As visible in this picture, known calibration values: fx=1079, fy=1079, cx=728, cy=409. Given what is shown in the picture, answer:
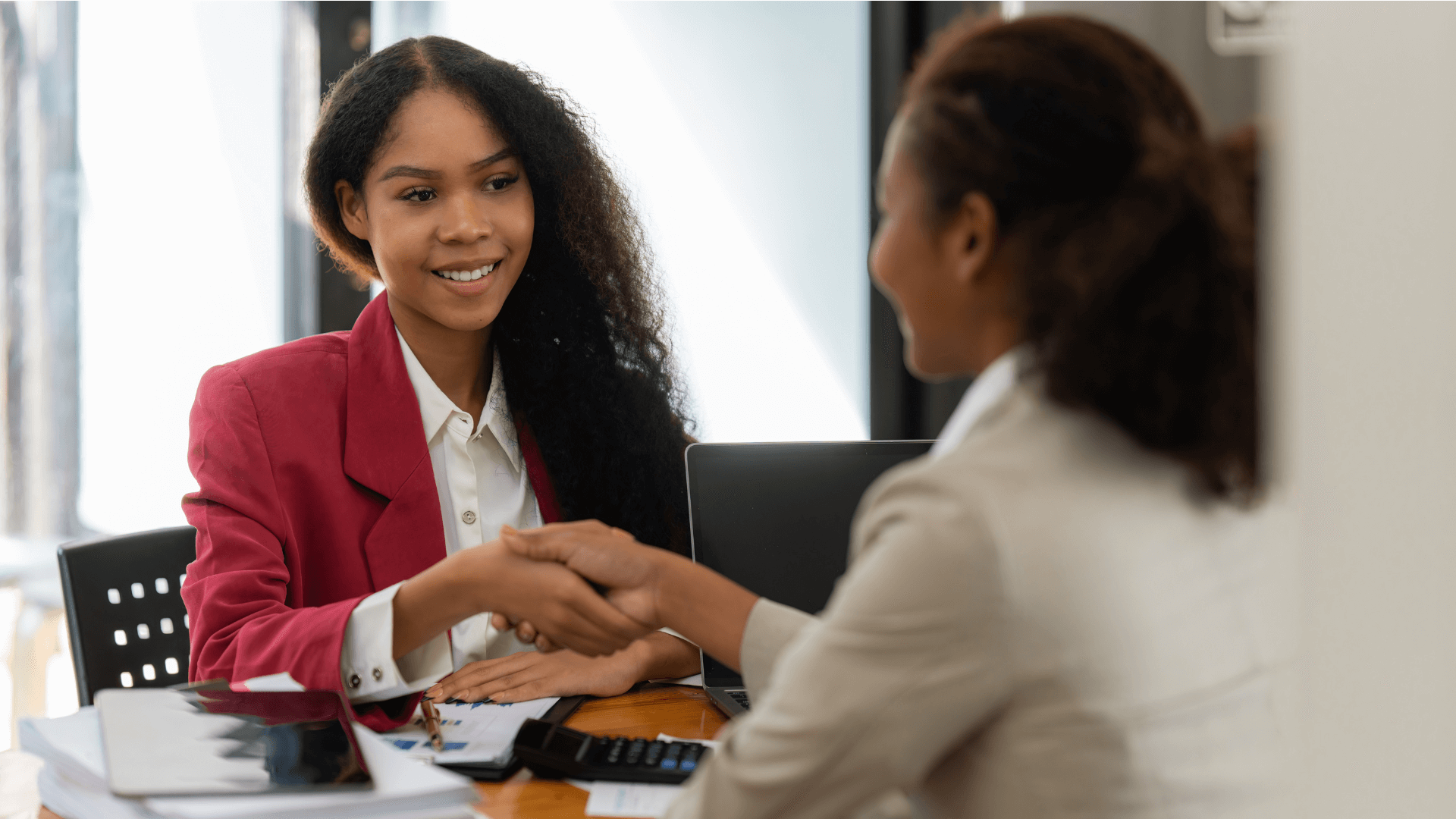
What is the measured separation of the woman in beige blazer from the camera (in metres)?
0.61

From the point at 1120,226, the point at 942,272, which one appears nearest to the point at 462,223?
the point at 942,272

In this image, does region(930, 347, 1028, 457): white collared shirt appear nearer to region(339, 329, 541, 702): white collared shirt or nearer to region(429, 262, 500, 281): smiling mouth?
region(339, 329, 541, 702): white collared shirt

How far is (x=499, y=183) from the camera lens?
1.63 metres

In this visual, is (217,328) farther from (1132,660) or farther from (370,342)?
(1132,660)

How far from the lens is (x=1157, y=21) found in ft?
5.55

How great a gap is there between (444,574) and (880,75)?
217 cm

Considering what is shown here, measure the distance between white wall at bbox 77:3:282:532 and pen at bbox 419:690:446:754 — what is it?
1895mm

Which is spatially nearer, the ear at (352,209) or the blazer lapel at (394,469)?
the blazer lapel at (394,469)

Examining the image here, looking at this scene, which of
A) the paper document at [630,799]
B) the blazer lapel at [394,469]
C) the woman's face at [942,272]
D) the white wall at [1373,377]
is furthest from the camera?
the blazer lapel at [394,469]

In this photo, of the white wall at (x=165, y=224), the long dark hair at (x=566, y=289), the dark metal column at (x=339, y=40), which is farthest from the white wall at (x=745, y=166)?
the long dark hair at (x=566, y=289)

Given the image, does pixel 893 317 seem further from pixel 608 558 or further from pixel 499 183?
pixel 608 558

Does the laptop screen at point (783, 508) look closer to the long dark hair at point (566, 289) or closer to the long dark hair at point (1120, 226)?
the long dark hair at point (566, 289)

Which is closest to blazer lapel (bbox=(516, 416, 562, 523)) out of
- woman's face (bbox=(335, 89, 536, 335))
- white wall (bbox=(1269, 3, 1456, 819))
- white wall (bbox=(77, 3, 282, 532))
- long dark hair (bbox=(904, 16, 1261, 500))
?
woman's face (bbox=(335, 89, 536, 335))

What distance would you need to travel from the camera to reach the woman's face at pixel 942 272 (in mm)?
721
